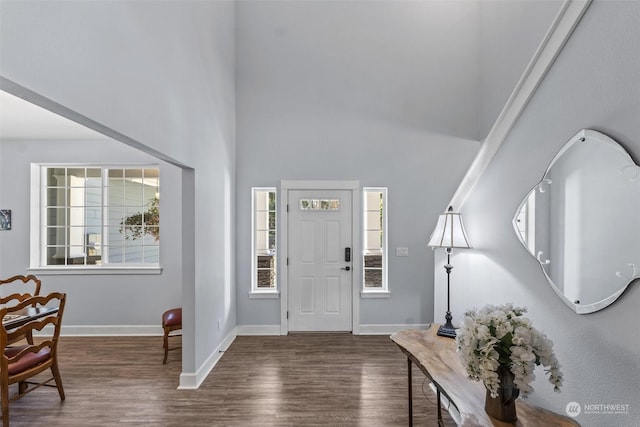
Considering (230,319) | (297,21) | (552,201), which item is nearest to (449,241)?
(552,201)

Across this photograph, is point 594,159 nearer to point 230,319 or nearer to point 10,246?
point 230,319

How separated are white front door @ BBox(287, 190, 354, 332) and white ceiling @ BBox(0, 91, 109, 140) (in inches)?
109

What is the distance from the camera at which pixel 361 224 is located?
161 inches

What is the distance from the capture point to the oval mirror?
1029 millimetres

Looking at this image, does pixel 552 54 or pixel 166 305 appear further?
pixel 166 305

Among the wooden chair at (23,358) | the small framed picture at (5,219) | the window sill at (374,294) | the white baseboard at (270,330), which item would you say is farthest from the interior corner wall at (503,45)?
the small framed picture at (5,219)

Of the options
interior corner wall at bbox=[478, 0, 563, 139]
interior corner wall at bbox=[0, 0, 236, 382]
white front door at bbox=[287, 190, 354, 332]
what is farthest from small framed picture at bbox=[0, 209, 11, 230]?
interior corner wall at bbox=[478, 0, 563, 139]

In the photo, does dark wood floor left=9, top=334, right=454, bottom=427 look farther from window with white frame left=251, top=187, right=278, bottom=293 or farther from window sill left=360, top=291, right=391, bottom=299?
window with white frame left=251, top=187, right=278, bottom=293

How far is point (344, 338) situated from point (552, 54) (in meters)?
3.56

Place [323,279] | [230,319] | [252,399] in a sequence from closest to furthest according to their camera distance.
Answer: [252,399] < [230,319] < [323,279]

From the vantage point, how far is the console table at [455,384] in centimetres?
124

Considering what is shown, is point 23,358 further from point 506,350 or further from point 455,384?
point 506,350

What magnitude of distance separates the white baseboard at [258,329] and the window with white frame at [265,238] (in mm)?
528

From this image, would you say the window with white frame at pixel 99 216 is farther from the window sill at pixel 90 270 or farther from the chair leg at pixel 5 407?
the chair leg at pixel 5 407
